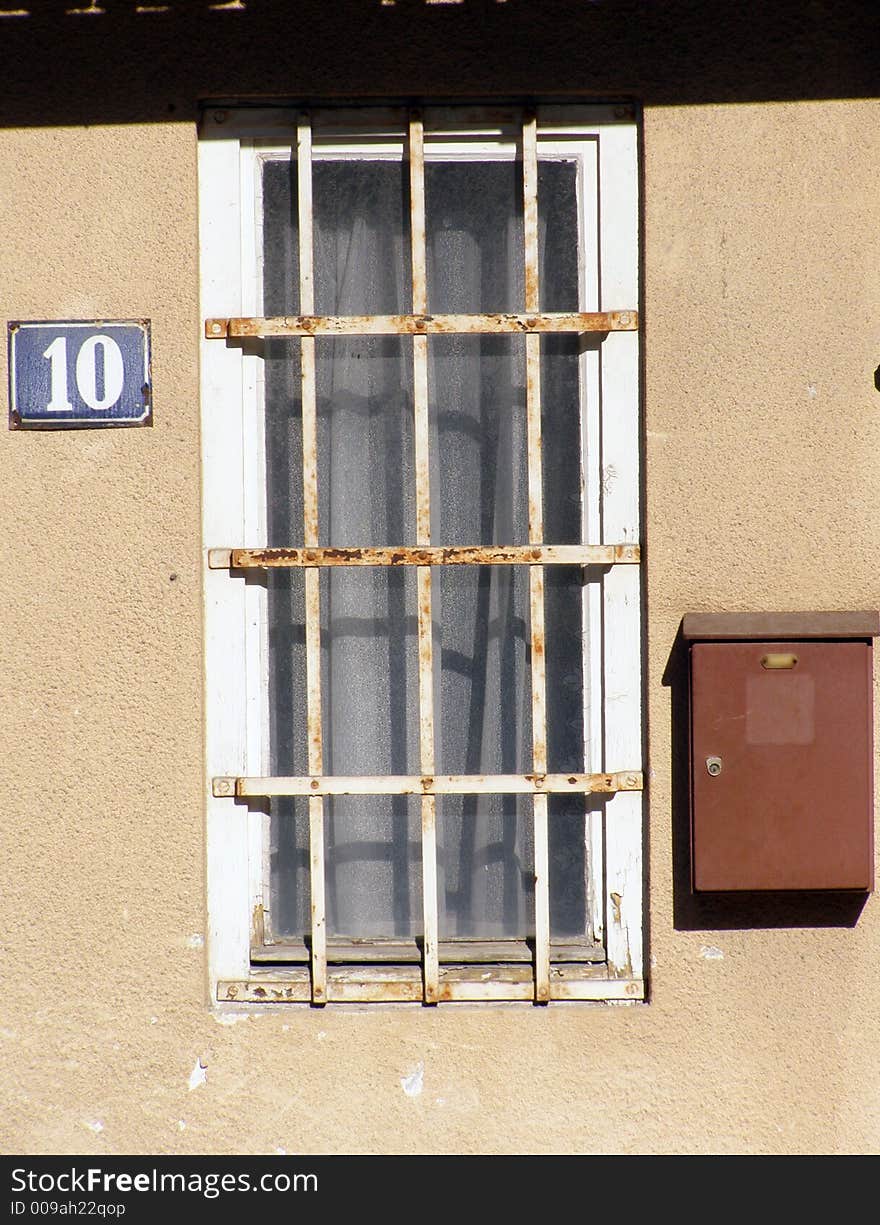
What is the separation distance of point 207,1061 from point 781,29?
258 cm

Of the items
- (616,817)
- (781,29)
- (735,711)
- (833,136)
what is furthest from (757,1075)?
(781,29)

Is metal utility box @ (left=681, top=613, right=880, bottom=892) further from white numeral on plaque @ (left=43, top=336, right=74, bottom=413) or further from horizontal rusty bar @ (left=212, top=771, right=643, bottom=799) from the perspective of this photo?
white numeral on plaque @ (left=43, top=336, right=74, bottom=413)

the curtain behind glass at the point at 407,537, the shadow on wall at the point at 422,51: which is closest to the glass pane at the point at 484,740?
the curtain behind glass at the point at 407,537

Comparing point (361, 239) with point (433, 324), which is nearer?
point (433, 324)

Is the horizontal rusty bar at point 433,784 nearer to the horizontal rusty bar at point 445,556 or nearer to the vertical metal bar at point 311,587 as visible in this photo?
the vertical metal bar at point 311,587

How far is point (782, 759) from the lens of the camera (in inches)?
92.6

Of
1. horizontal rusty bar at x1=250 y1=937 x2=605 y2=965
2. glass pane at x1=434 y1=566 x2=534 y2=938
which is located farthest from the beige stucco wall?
glass pane at x1=434 y1=566 x2=534 y2=938

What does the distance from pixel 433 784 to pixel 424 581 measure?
45cm

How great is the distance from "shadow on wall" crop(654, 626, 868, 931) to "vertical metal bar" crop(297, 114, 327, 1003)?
77 cm

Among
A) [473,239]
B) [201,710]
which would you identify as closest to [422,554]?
[201,710]

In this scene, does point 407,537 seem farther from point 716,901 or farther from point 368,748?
point 716,901

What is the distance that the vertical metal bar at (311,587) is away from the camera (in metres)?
2.48

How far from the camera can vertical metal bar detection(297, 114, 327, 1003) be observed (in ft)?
8.14

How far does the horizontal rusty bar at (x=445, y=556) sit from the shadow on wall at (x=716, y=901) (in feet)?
0.79
